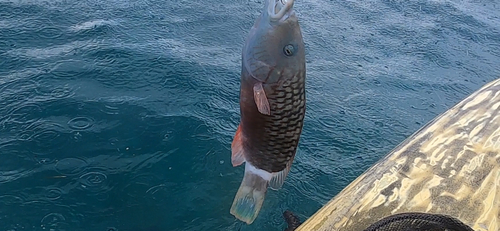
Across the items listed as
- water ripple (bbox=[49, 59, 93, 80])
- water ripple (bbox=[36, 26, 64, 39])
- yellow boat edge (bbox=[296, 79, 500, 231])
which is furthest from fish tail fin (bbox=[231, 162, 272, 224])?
water ripple (bbox=[36, 26, 64, 39])

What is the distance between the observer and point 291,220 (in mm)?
3492

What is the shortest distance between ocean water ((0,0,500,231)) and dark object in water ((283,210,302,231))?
160 mm

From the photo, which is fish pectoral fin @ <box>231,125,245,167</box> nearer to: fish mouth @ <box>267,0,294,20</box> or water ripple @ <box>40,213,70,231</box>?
fish mouth @ <box>267,0,294,20</box>

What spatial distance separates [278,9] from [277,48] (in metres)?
0.17

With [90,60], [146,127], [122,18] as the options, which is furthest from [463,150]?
[122,18]

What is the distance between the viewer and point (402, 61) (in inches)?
271

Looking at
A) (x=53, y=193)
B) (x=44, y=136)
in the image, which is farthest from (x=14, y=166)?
(x=53, y=193)

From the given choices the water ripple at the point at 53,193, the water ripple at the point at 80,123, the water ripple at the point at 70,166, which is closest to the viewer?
the water ripple at the point at 53,193

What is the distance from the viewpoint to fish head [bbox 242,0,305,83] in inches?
71.6

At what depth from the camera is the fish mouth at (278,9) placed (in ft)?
5.89

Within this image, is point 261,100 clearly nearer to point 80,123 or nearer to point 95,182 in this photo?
point 95,182

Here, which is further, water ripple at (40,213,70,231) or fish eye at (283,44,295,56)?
water ripple at (40,213,70,231)

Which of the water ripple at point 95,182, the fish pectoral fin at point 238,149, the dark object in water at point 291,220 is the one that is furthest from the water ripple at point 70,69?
the fish pectoral fin at point 238,149

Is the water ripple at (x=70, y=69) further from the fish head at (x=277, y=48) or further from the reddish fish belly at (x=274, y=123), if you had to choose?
the fish head at (x=277, y=48)
